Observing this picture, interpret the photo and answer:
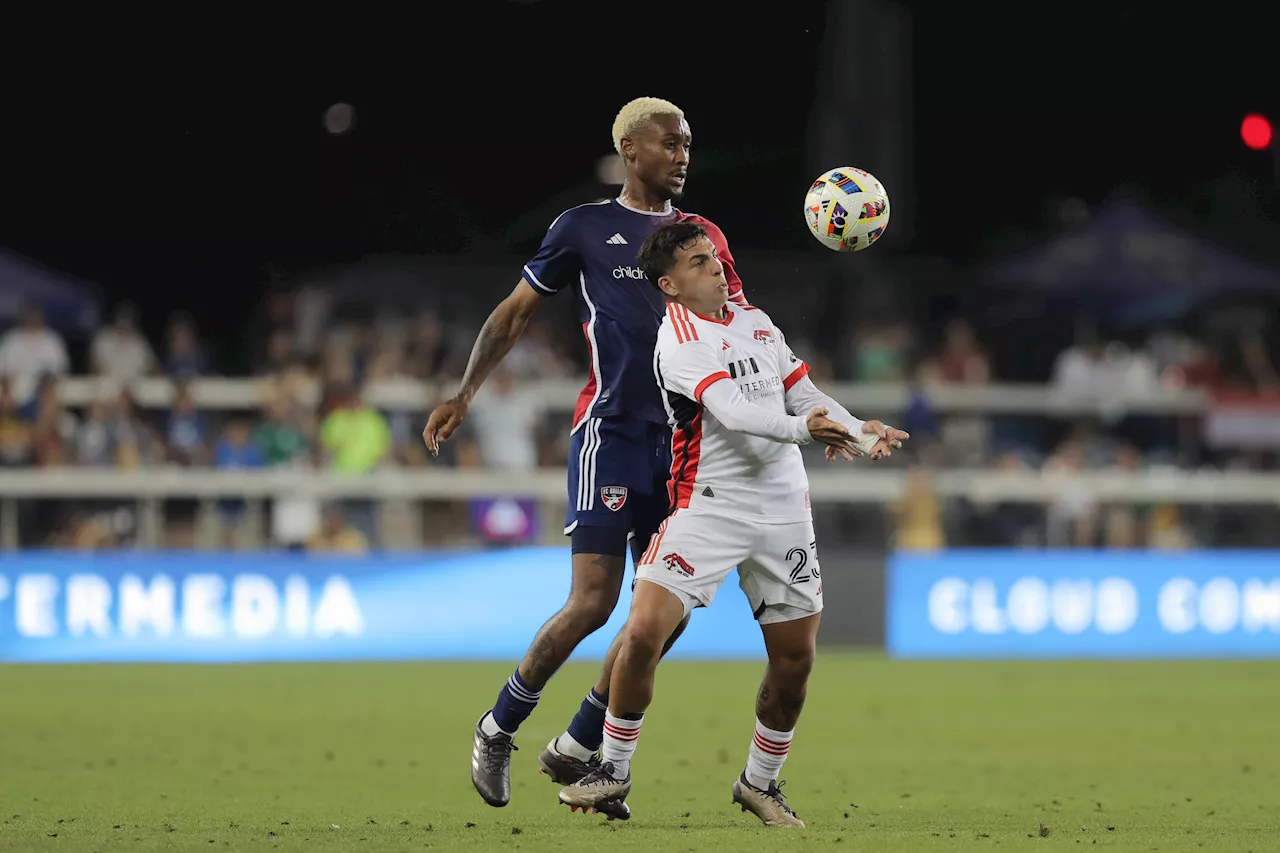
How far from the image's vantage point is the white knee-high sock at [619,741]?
721 centimetres

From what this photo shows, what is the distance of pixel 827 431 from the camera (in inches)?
262

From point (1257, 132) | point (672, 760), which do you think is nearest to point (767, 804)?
point (672, 760)

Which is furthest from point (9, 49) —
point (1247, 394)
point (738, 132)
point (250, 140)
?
point (1247, 394)

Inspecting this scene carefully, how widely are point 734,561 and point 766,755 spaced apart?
760 millimetres

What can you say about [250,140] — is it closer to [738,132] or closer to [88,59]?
[88,59]

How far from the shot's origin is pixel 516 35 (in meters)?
25.7

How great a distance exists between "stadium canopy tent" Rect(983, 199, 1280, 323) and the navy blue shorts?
1472cm

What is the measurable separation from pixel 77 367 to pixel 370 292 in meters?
3.42

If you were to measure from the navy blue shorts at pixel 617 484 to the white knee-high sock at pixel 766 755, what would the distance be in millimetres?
890

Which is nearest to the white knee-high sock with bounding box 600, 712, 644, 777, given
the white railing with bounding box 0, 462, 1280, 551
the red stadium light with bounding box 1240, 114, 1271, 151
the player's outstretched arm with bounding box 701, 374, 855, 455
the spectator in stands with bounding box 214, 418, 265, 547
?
the player's outstretched arm with bounding box 701, 374, 855, 455

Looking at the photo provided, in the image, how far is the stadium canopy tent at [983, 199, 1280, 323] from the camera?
2142 centimetres

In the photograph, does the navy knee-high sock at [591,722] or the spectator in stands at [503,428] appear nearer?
the navy knee-high sock at [591,722]

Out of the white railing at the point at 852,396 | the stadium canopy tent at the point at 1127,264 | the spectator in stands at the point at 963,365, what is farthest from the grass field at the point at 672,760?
the stadium canopy tent at the point at 1127,264

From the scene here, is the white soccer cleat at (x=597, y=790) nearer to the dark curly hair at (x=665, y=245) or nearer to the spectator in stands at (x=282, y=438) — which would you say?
the dark curly hair at (x=665, y=245)
